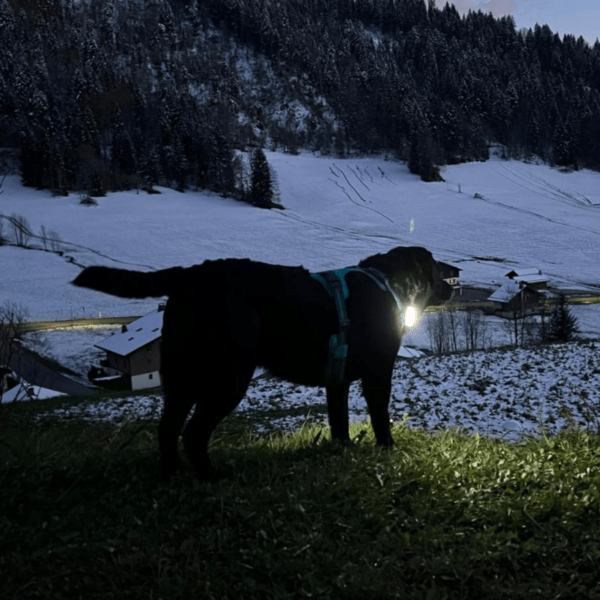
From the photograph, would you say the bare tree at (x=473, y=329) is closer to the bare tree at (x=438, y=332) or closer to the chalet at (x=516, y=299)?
the bare tree at (x=438, y=332)

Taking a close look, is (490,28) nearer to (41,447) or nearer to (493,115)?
(493,115)

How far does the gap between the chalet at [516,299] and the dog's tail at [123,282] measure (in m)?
A: 47.8

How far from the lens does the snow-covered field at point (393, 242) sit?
49.5 feet

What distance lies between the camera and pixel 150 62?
166 meters

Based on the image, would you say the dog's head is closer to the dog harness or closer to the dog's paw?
the dog harness

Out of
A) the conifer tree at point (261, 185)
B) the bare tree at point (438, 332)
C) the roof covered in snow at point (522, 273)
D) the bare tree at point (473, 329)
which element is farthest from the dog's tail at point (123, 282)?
the conifer tree at point (261, 185)

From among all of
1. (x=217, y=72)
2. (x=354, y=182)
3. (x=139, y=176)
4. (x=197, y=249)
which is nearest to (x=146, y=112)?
(x=139, y=176)

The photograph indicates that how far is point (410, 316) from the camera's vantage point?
195 inches

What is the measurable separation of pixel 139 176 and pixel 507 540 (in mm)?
110679

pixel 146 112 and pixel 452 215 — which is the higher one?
pixel 146 112

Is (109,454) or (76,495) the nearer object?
(76,495)

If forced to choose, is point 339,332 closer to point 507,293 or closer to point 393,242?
point 507,293

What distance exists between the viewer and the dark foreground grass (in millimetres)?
2424

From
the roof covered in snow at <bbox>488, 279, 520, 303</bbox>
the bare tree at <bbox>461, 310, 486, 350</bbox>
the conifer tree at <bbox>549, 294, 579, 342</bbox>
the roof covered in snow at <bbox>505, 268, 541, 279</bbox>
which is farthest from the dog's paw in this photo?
the roof covered in snow at <bbox>505, 268, 541, 279</bbox>
